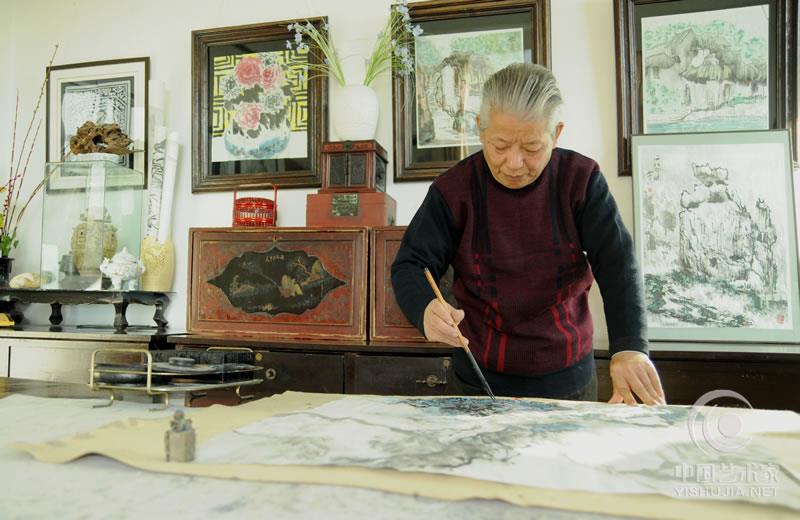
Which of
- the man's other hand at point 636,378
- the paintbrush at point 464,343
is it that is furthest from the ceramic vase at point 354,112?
the man's other hand at point 636,378

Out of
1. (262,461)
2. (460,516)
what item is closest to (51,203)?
(262,461)

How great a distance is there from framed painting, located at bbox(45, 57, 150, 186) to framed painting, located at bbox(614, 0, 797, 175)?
251cm

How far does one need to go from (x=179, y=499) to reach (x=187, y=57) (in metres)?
3.03

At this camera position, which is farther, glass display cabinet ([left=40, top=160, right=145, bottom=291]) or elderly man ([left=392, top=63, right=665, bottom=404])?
glass display cabinet ([left=40, top=160, right=145, bottom=291])

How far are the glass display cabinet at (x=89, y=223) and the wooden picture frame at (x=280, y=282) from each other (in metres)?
0.61

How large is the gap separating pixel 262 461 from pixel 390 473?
170mm

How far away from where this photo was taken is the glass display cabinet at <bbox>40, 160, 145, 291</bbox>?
→ 294 centimetres

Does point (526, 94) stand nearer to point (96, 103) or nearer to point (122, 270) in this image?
point (122, 270)

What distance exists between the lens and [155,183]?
2.95 meters

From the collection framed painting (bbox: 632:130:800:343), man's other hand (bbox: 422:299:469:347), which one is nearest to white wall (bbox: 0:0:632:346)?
framed painting (bbox: 632:130:800:343)

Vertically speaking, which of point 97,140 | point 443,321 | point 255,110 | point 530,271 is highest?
point 255,110

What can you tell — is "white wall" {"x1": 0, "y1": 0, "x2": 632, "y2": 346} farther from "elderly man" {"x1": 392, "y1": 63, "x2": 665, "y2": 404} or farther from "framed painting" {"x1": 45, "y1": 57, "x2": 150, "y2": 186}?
"elderly man" {"x1": 392, "y1": 63, "x2": 665, "y2": 404}

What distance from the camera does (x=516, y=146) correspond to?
133 cm

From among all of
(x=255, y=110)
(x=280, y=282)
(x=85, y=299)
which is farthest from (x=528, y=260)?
(x=85, y=299)
